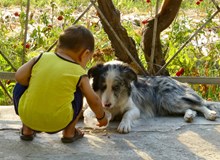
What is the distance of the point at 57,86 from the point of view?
3.93 metres

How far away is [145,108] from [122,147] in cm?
129

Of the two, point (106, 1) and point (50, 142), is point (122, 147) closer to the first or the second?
point (50, 142)

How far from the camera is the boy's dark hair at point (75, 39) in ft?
13.2

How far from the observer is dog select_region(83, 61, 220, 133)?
477 centimetres

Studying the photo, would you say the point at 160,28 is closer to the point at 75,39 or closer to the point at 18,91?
the point at 75,39

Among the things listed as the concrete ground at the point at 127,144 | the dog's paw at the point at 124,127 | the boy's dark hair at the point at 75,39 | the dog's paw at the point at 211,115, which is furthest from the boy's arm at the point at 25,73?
the dog's paw at the point at 211,115

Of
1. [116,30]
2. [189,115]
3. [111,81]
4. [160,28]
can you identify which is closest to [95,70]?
[111,81]

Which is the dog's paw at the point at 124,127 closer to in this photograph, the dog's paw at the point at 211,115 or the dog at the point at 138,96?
the dog at the point at 138,96

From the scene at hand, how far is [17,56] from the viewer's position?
699 cm

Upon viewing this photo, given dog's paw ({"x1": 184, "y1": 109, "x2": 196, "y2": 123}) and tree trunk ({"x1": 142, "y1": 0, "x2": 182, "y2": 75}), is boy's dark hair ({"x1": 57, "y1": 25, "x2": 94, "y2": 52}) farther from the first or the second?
tree trunk ({"x1": 142, "y1": 0, "x2": 182, "y2": 75})

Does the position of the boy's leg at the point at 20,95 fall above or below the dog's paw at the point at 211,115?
above

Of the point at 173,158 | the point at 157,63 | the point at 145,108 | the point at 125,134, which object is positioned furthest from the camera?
the point at 157,63

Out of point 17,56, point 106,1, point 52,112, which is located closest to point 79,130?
point 52,112

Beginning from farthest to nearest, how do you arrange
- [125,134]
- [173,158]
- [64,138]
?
[125,134] < [64,138] < [173,158]
